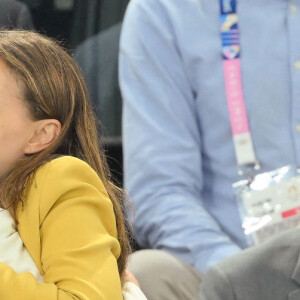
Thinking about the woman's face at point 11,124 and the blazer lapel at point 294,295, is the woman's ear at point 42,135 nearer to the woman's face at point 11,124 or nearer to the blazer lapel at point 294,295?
the woman's face at point 11,124

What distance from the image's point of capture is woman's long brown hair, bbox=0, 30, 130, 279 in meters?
1.49

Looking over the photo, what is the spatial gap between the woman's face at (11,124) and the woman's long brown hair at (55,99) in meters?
0.01

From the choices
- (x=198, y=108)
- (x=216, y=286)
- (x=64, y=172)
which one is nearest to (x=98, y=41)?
(x=198, y=108)

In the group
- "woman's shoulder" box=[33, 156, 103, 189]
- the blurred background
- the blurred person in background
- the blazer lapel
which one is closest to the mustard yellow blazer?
"woman's shoulder" box=[33, 156, 103, 189]

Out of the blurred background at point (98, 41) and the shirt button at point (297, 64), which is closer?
the shirt button at point (297, 64)

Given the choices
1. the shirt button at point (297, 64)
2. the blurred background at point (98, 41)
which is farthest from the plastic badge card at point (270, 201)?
the blurred background at point (98, 41)

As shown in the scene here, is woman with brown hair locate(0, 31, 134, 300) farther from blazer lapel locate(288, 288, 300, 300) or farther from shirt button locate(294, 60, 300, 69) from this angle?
shirt button locate(294, 60, 300, 69)

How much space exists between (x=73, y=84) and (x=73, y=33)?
169 cm

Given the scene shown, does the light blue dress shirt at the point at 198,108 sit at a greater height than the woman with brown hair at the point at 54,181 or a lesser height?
lesser

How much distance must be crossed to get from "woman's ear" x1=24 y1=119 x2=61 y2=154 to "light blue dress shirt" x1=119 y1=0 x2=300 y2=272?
1.14 meters

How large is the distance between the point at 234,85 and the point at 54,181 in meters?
1.35

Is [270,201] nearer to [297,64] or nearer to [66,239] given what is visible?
[297,64]

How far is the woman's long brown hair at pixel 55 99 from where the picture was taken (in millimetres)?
1488

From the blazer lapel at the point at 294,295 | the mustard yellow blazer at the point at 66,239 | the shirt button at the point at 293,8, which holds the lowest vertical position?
the blazer lapel at the point at 294,295
